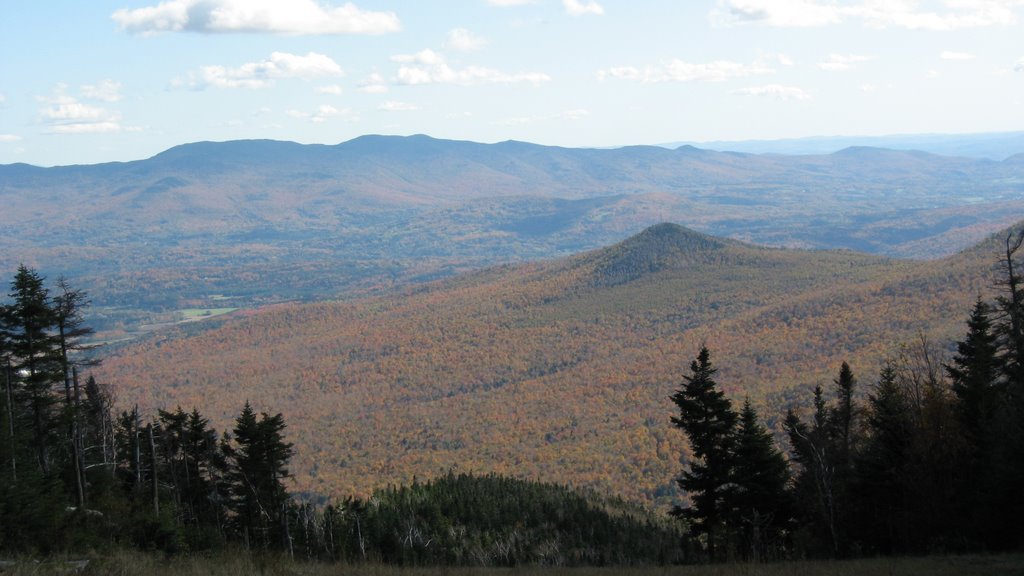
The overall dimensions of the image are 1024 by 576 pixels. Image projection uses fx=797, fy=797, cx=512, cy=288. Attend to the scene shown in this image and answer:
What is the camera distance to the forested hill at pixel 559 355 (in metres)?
88.6

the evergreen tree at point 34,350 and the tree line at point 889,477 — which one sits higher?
the evergreen tree at point 34,350

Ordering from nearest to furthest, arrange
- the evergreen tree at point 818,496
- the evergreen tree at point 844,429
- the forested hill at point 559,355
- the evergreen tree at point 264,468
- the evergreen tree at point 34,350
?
the evergreen tree at point 818,496 < the evergreen tree at point 34,350 < the evergreen tree at point 844,429 < the evergreen tree at point 264,468 < the forested hill at point 559,355

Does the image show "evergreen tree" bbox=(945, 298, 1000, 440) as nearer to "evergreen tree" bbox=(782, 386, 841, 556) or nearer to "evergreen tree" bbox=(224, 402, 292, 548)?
"evergreen tree" bbox=(782, 386, 841, 556)

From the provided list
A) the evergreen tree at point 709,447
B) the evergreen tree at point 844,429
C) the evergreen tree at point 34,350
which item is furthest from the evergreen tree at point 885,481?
the evergreen tree at point 34,350

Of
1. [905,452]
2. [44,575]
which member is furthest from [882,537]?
[44,575]

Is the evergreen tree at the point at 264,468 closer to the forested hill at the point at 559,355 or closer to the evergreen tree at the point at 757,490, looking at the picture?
the evergreen tree at the point at 757,490

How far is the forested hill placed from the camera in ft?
291

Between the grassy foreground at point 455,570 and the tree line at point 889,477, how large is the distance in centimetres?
414

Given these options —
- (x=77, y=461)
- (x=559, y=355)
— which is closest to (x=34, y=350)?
(x=77, y=461)

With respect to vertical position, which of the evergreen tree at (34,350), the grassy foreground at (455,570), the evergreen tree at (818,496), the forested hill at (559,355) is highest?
the evergreen tree at (34,350)

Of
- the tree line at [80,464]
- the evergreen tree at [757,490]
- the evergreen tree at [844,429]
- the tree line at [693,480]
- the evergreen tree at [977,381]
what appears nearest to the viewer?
the tree line at [80,464]

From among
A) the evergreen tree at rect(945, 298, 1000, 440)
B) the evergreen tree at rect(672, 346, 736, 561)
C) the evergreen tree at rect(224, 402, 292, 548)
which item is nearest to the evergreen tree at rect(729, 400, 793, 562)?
the evergreen tree at rect(672, 346, 736, 561)

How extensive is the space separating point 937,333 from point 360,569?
296ft

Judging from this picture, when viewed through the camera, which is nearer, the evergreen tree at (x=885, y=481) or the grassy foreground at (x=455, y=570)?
the grassy foreground at (x=455, y=570)
